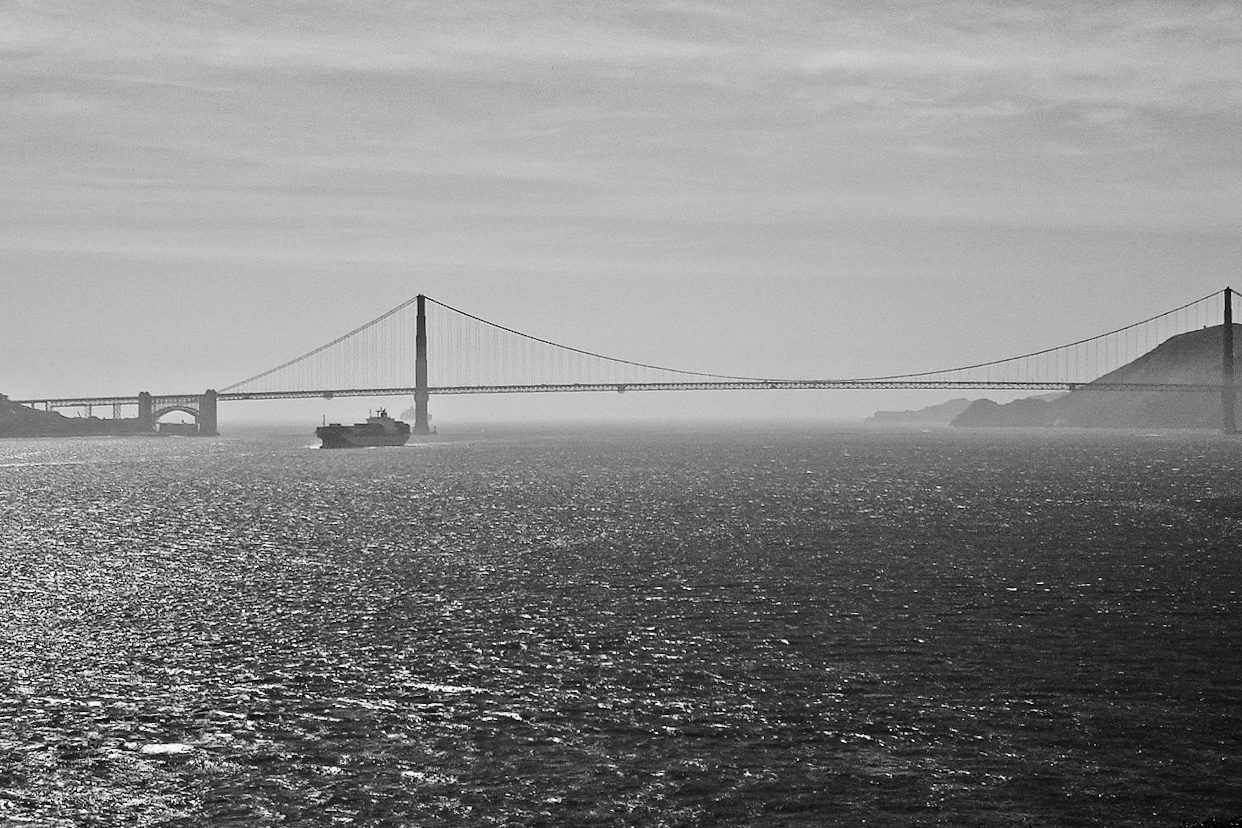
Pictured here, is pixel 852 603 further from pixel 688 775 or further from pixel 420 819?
pixel 420 819

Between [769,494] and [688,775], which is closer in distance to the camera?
[688,775]

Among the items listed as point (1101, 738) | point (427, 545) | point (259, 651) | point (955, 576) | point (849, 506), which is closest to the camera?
point (1101, 738)

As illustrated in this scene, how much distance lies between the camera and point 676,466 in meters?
145

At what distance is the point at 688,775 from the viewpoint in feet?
68.6

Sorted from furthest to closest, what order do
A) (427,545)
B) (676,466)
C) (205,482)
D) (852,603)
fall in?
1. (676,466)
2. (205,482)
3. (427,545)
4. (852,603)

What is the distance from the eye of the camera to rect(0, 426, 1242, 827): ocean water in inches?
784

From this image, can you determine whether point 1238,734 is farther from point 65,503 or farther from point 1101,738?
point 65,503

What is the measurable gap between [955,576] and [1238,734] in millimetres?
22595

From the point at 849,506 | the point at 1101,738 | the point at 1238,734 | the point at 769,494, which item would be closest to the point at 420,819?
the point at 1101,738

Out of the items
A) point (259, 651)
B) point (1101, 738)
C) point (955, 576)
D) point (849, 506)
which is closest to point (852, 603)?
point (955, 576)

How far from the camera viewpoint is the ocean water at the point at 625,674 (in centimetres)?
1992

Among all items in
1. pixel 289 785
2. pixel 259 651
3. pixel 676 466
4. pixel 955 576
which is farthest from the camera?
pixel 676 466

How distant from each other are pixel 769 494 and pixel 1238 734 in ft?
230

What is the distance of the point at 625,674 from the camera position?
1136 inches
